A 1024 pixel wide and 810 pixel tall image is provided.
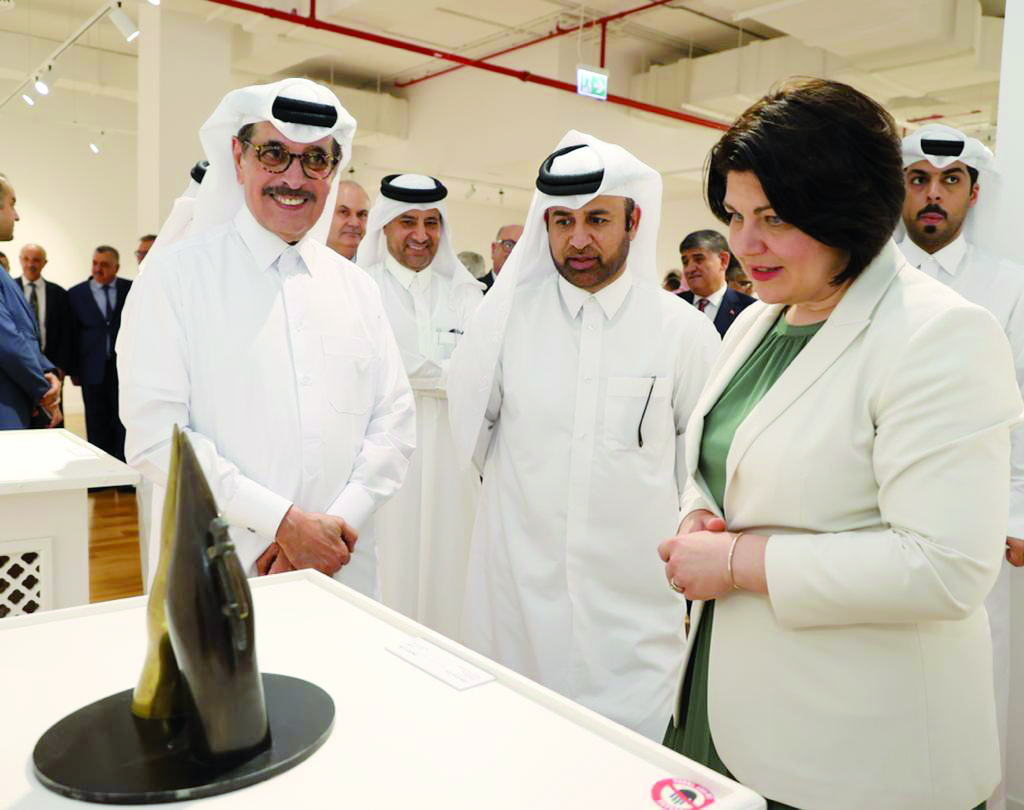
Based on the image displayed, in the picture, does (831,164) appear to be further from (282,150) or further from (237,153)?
(237,153)

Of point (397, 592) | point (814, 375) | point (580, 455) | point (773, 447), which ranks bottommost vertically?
point (397, 592)

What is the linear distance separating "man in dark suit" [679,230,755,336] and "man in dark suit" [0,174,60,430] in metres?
3.93

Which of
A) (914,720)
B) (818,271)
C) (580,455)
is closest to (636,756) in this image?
(914,720)

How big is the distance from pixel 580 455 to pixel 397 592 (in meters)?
1.46

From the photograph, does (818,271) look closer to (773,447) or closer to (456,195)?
(773,447)

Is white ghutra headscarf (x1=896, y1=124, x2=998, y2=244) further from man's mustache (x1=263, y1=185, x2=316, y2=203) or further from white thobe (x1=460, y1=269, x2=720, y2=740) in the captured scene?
man's mustache (x1=263, y1=185, x2=316, y2=203)

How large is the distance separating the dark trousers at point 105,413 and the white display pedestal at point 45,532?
4782 millimetres

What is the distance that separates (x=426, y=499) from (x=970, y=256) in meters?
2.17

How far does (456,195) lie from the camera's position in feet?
51.1

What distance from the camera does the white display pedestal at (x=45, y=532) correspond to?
261 cm

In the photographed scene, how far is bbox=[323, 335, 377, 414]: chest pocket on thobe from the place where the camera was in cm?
233

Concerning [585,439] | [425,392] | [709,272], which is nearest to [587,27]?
[709,272]

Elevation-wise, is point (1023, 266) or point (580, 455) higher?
point (1023, 266)

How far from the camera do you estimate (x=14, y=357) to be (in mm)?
4070
